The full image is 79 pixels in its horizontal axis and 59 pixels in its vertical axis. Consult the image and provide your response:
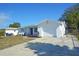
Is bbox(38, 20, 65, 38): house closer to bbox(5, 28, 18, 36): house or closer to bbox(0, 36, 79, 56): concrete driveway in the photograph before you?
bbox(0, 36, 79, 56): concrete driveway

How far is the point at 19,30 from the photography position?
13.7 meters

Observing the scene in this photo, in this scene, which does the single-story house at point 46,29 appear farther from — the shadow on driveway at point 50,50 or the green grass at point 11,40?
the shadow on driveway at point 50,50

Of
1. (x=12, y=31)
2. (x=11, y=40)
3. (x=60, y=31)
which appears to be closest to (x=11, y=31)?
(x=12, y=31)

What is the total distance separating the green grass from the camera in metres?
13.7

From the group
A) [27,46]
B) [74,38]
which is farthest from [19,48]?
[74,38]

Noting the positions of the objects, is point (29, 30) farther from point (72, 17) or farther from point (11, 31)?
point (72, 17)

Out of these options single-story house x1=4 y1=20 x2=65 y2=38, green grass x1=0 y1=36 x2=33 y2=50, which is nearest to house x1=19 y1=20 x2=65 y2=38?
single-story house x1=4 y1=20 x2=65 y2=38

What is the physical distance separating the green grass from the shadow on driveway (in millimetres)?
143

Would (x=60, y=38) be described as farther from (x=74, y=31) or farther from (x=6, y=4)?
(x=6, y=4)

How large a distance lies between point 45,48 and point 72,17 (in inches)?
29.6

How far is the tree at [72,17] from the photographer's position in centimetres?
1360

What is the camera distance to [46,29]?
13.8m

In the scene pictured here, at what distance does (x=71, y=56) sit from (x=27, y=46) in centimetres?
83

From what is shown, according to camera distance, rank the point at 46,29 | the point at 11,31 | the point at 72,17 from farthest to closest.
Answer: the point at 46,29
the point at 11,31
the point at 72,17
